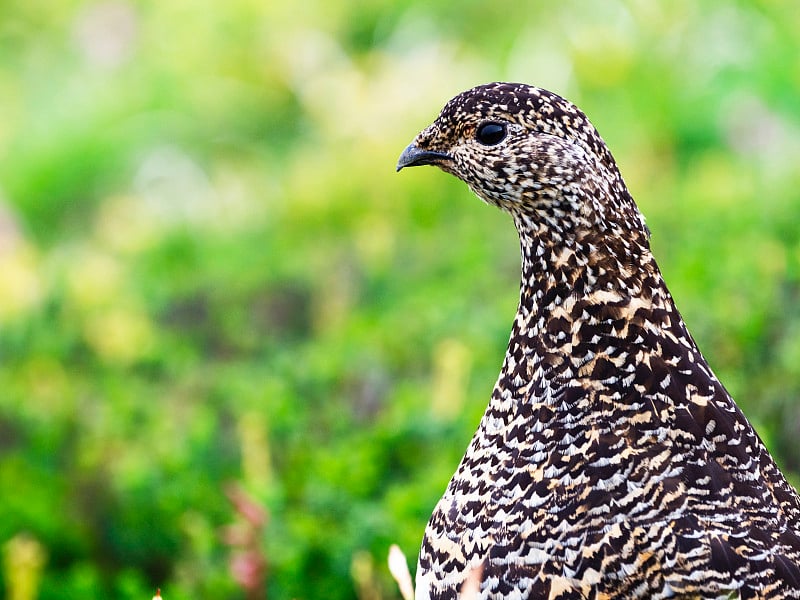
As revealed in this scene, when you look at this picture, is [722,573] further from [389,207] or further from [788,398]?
[389,207]

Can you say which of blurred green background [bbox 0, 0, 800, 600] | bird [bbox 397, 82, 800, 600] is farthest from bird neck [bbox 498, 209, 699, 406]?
blurred green background [bbox 0, 0, 800, 600]

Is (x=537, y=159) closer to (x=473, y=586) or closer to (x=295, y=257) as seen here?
(x=473, y=586)

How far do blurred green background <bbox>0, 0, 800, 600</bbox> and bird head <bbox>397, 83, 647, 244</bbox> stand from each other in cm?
133

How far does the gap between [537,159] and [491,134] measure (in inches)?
6.4

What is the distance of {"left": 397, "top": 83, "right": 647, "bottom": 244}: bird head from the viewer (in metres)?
2.91

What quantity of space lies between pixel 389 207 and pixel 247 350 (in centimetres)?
160

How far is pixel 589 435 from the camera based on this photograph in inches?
111

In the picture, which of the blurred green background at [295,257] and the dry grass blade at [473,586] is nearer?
the dry grass blade at [473,586]

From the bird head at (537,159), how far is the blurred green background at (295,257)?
4.35 feet

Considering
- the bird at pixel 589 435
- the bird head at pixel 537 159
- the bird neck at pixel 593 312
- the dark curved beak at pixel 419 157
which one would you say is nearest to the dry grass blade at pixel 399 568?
the bird at pixel 589 435

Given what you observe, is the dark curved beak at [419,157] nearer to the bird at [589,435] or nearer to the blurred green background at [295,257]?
the bird at [589,435]

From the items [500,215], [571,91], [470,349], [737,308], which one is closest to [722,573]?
[737,308]

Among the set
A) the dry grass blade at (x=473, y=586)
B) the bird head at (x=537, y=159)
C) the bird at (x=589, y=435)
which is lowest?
the dry grass blade at (x=473, y=586)

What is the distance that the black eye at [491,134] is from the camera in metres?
3.04
